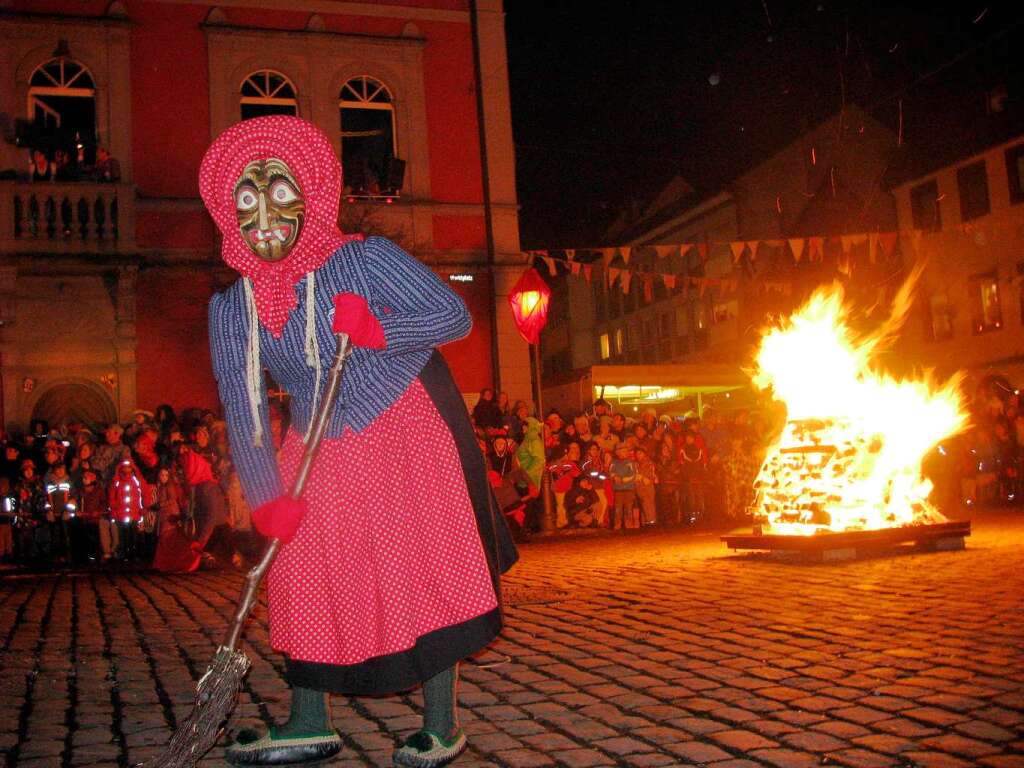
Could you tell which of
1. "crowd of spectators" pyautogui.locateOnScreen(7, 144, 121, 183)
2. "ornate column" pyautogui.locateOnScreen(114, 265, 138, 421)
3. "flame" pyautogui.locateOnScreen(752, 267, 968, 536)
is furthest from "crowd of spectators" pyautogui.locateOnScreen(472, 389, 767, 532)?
"crowd of spectators" pyautogui.locateOnScreen(7, 144, 121, 183)

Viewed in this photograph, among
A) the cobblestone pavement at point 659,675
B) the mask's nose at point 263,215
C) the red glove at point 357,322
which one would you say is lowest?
the cobblestone pavement at point 659,675

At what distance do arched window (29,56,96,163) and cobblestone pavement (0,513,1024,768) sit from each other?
11829 millimetres

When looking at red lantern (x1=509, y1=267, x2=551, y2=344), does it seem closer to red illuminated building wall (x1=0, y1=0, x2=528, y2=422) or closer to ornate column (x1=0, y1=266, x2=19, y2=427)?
red illuminated building wall (x1=0, y1=0, x2=528, y2=422)

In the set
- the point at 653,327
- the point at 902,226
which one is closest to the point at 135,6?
the point at 902,226

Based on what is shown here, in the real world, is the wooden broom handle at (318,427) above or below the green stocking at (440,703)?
above

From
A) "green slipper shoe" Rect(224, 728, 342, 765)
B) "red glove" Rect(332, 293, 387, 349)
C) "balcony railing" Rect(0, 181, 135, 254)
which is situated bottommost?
"green slipper shoe" Rect(224, 728, 342, 765)

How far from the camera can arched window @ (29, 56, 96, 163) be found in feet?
59.3

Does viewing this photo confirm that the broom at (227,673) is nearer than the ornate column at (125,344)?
Yes

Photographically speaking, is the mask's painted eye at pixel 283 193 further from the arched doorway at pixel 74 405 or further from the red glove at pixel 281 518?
the arched doorway at pixel 74 405

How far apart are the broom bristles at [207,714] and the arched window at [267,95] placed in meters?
17.3

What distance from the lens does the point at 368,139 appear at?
1991cm

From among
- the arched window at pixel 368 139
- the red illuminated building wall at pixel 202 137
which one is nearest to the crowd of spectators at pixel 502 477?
the red illuminated building wall at pixel 202 137

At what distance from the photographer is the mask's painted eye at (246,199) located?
3.51 metres

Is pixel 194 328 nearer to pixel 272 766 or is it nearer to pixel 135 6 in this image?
pixel 135 6
